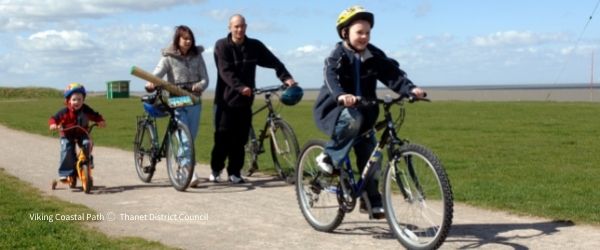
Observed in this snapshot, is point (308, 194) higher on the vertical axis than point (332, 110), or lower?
lower

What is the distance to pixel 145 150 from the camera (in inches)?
395

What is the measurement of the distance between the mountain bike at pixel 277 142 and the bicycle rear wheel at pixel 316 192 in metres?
2.29

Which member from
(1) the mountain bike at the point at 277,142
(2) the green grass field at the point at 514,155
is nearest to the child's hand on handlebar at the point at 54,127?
(1) the mountain bike at the point at 277,142

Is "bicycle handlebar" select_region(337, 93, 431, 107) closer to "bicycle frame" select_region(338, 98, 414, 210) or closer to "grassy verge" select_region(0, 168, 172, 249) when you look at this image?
"bicycle frame" select_region(338, 98, 414, 210)

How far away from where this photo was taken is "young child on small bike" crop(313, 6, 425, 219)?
242 inches

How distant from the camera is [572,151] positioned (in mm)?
13664

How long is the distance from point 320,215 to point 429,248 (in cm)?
147

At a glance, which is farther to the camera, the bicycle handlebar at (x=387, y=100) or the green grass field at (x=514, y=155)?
the green grass field at (x=514, y=155)

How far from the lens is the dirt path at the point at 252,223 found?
20.3ft

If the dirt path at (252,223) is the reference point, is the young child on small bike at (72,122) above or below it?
above

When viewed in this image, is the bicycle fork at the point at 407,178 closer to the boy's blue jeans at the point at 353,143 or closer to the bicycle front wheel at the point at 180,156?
the boy's blue jeans at the point at 353,143

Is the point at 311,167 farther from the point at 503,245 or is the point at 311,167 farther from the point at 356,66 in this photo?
the point at 503,245

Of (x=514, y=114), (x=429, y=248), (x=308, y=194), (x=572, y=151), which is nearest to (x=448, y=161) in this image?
(x=572, y=151)

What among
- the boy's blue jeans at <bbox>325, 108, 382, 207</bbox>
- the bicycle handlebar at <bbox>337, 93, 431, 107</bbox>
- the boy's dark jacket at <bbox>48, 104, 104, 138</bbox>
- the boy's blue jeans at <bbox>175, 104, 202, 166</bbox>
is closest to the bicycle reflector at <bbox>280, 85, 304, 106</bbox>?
the boy's blue jeans at <bbox>175, 104, 202, 166</bbox>
